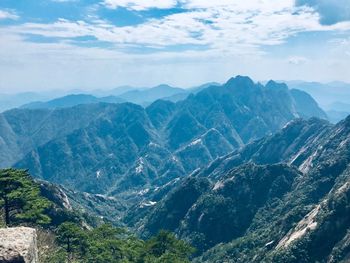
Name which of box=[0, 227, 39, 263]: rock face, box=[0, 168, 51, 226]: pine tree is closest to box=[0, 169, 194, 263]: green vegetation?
box=[0, 168, 51, 226]: pine tree

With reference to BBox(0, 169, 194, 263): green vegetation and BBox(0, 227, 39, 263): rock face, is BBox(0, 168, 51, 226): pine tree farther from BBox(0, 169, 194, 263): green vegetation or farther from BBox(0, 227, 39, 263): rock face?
BBox(0, 227, 39, 263): rock face

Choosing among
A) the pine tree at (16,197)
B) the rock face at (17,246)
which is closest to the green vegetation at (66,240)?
the pine tree at (16,197)

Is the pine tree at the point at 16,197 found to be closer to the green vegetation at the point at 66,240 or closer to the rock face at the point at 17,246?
the green vegetation at the point at 66,240

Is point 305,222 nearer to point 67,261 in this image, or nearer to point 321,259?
point 321,259

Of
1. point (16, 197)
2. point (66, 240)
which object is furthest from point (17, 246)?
point (66, 240)

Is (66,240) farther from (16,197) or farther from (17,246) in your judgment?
(17,246)

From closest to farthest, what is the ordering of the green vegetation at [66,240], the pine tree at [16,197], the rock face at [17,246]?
1. the rock face at [17,246]
2. the pine tree at [16,197]
3. the green vegetation at [66,240]

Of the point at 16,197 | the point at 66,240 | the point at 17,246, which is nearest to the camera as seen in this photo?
the point at 17,246

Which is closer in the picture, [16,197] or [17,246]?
[17,246]
